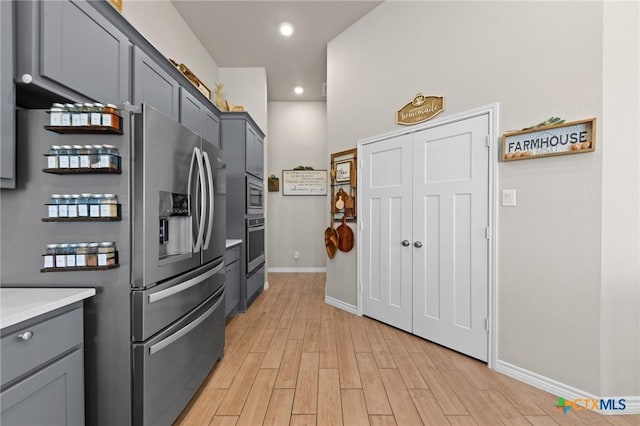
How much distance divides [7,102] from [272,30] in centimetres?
308

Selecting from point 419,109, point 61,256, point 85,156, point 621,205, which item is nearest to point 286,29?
point 419,109

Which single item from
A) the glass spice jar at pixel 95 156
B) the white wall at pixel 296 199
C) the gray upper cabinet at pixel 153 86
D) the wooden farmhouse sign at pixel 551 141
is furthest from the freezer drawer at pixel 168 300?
the white wall at pixel 296 199

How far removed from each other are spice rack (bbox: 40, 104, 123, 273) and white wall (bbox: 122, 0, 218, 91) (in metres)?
1.65

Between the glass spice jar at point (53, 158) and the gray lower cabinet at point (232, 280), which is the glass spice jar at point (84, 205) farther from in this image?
the gray lower cabinet at point (232, 280)

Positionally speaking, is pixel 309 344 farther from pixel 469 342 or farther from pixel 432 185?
pixel 432 185

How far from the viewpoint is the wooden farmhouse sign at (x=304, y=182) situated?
5883 mm

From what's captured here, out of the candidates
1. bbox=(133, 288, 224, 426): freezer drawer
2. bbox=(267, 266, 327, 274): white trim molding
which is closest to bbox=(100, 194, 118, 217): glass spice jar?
bbox=(133, 288, 224, 426): freezer drawer

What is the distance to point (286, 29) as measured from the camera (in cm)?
365

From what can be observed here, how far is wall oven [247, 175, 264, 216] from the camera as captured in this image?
3.83 metres

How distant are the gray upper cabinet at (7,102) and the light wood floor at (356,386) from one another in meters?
1.54

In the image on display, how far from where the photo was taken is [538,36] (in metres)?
2.07

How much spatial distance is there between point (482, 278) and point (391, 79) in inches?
85.1

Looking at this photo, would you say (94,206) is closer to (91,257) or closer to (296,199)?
(91,257)

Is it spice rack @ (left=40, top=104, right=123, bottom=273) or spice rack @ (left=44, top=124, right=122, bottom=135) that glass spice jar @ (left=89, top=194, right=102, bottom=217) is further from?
spice rack @ (left=44, top=124, right=122, bottom=135)
